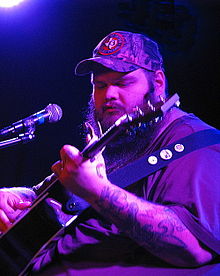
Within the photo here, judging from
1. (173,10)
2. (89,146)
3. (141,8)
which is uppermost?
(141,8)

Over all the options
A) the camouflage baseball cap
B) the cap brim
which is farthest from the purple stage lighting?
the cap brim

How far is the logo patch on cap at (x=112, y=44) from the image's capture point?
210cm

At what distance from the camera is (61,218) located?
1.49m

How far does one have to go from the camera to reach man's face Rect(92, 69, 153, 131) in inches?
75.4

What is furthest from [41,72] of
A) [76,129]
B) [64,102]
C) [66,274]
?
[66,274]

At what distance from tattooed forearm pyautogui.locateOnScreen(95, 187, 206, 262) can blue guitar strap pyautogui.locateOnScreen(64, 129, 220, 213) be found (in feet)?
0.78

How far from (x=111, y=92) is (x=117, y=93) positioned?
0.04 metres

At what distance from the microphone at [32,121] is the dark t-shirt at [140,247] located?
0.88m

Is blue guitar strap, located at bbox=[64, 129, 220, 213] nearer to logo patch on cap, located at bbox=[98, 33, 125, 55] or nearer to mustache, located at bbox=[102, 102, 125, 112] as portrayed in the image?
mustache, located at bbox=[102, 102, 125, 112]

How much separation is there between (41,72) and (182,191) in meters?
2.93

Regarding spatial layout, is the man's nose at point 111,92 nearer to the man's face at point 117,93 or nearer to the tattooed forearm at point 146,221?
the man's face at point 117,93

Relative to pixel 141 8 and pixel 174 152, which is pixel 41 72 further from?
pixel 174 152

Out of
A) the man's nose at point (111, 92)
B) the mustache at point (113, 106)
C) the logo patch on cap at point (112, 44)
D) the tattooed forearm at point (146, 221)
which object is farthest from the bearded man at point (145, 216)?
the logo patch on cap at point (112, 44)

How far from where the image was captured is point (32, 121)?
2123mm
